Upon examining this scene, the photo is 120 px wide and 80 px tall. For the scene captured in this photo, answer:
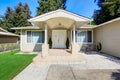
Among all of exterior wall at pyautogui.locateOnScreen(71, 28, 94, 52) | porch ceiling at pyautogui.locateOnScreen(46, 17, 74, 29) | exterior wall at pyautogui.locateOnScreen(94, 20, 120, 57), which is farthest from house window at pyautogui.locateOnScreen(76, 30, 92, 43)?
porch ceiling at pyautogui.locateOnScreen(46, 17, 74, 29)

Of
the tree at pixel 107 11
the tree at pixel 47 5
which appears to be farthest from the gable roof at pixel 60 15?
the tree at pixel 47 5

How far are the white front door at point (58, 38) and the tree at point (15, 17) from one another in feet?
70.8

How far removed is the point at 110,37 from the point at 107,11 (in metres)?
Answer: 13.6

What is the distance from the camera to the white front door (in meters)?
18.8

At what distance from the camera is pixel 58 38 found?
1889 cm

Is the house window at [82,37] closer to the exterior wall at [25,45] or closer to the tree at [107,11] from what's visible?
the exterior wall at [25,45]

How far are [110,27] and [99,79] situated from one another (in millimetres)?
9296

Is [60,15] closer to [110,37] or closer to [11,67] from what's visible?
[11,67]

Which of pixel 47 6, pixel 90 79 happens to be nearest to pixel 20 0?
pixel 47 6

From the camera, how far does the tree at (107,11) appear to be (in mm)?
22562

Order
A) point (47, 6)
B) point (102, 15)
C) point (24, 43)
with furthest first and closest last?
point (47, 6)
point (102, 15)
point (24, 43)

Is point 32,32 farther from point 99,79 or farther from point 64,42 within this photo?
point 99,79

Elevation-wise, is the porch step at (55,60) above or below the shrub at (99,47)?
below

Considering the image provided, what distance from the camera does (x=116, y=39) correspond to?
12.8m
